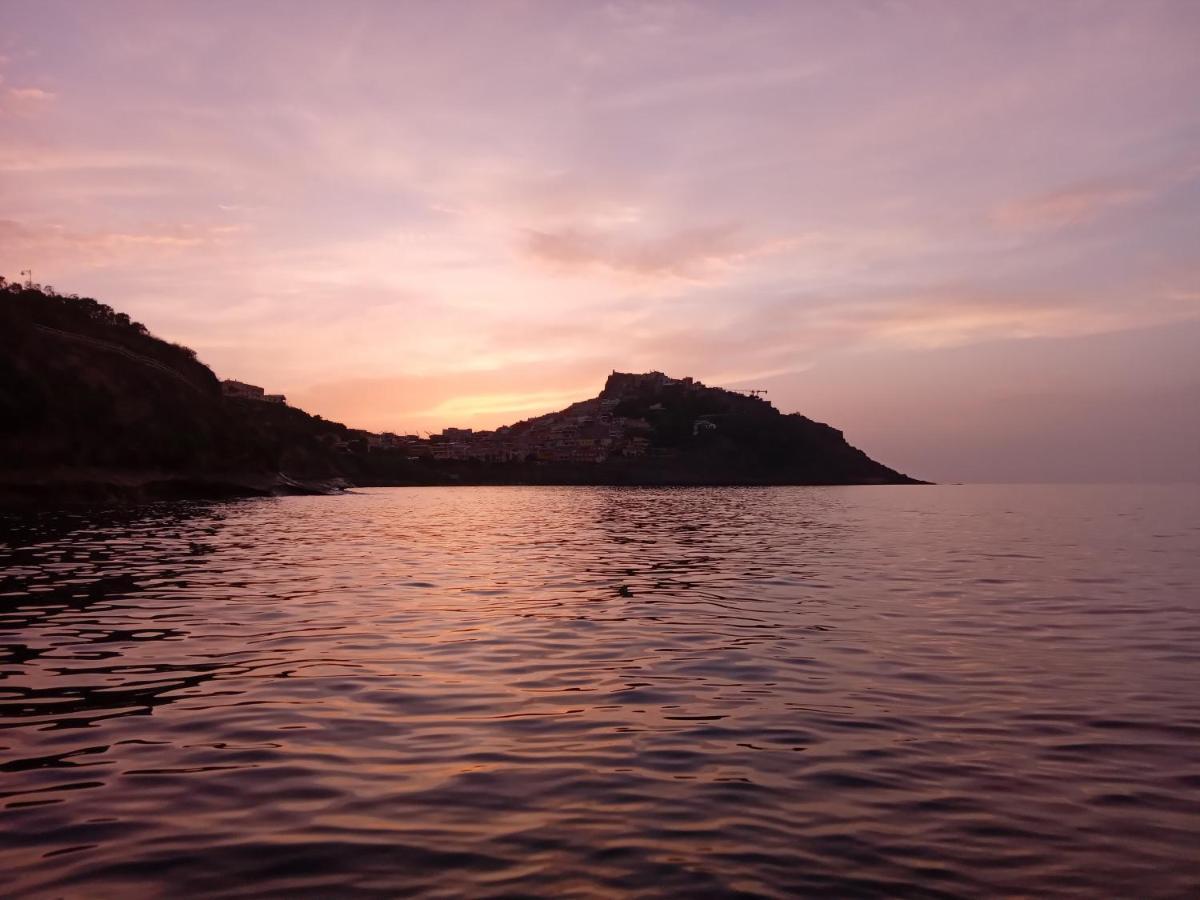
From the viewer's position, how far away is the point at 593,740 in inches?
398

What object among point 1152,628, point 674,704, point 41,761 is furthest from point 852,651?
point 41,761

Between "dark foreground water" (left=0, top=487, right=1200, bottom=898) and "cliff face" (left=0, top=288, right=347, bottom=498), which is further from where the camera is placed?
"cliff face" (left=0, top=288, right=347, bottom=498)

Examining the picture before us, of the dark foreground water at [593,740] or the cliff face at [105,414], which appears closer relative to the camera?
the dark foreground water at [593,740]

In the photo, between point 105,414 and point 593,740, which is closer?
point 593,740

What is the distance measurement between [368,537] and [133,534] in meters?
10.9

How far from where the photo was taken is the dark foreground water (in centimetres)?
669

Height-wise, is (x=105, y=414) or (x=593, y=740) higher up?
(x=105, y=414)

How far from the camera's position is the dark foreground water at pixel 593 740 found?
6688 millimetres

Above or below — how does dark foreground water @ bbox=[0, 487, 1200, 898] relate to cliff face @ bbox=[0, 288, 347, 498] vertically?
below

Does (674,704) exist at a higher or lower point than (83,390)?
lower

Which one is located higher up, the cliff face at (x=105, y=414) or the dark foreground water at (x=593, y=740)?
the cliff face at (x=105, y=414)

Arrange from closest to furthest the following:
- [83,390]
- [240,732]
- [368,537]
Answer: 1. [240,732]
2. [368,537]
3. [83,390]

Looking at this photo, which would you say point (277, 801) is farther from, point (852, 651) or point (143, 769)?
point (852, 651)

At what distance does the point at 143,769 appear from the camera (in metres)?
8.91
